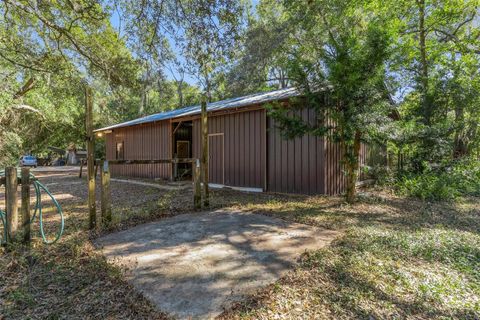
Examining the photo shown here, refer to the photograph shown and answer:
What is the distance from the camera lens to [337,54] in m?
5.55

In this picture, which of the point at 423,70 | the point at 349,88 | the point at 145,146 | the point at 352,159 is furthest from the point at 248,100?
the point at 423,70

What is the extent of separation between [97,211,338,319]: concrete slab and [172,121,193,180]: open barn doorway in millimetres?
6488

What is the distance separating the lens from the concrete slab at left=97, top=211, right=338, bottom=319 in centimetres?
233

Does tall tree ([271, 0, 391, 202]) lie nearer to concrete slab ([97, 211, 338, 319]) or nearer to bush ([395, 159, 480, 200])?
concrete slab ([97, 211, 338, 319])

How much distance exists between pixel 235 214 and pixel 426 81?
9596mm

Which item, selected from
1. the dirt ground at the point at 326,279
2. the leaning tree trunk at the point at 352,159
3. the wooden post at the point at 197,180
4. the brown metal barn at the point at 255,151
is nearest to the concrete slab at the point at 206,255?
the dirt ground at the point at 326,279

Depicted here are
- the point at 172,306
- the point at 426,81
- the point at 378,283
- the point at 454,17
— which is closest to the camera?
the point at 172,306

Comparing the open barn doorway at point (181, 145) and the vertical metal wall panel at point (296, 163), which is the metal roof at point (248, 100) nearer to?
the open barn doorway at point (181, 145)

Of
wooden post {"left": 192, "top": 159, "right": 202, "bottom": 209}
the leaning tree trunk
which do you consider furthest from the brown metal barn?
wooden post {"left": 192, "top": 159, "right": 202, "bottom": 209}

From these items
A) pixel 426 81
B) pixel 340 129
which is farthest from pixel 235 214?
pixel 426 81

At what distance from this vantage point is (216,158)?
951cm

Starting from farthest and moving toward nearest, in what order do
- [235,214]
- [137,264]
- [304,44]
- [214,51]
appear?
1. [304,44]
2. [235,214]
3. [214,51]
4. [137,264]

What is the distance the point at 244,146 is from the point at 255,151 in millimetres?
487

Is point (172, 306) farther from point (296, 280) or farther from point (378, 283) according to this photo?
point (378, 283)
